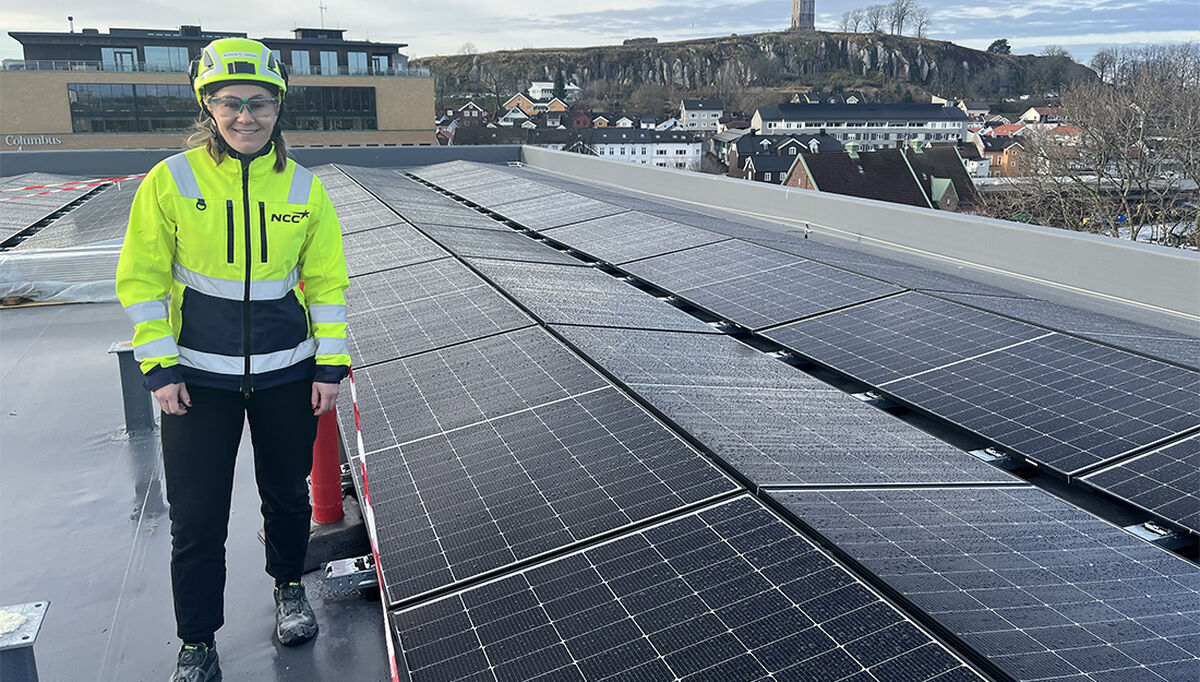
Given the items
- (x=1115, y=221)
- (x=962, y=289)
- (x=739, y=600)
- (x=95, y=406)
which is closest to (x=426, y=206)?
(x=95, y=406)

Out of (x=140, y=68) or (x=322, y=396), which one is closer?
(x=322, y=396)

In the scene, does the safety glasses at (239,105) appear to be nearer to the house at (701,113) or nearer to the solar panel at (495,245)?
the solar panel at (495,245)

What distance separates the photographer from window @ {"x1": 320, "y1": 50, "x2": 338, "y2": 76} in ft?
176

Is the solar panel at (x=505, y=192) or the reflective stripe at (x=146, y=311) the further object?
the solar panel at (x=505, y=192)

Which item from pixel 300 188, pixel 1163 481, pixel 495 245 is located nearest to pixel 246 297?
pixel 300 188

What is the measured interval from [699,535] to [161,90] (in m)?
55.5

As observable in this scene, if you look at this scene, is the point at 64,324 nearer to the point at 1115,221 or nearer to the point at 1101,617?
the point at 1101,617

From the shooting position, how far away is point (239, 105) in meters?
3.11

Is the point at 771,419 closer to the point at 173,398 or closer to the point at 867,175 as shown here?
the point at 173,398

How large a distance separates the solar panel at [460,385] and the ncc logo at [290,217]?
4.31 feet

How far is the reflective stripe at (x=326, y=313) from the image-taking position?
3330mm

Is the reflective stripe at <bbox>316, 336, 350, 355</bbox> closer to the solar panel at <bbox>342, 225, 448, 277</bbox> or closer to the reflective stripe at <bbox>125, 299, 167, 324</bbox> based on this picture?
the reflective stripe at <bbox>125, 299, 167, 324</bbox>

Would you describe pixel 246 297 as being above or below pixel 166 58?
below

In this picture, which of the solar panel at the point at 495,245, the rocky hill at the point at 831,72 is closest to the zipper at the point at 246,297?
the solar panel at the point at 495,245
